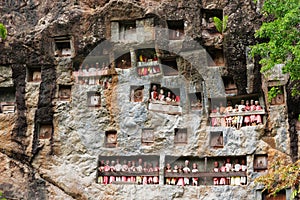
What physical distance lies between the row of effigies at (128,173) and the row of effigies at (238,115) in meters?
3.43

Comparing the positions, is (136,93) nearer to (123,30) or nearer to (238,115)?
(123,30)

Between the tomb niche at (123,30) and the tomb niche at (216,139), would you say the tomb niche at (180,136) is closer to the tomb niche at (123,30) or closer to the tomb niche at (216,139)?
the tomb niche at (216,139)

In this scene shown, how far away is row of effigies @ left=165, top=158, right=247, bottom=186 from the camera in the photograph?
62.0ft

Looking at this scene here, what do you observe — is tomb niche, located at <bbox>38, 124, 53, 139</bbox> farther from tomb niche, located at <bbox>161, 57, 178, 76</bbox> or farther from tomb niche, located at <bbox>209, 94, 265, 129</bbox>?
tomb niche, located at <bbox>209, 94, 265, 129</bbox>

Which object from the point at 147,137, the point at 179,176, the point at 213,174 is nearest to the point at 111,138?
the point at 147,137

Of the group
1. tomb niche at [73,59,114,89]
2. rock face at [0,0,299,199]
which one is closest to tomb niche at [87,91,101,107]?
rock face at [0,0,299,199]

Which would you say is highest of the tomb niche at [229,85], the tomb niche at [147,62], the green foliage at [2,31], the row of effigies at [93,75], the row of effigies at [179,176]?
the green foliage at [2,31]

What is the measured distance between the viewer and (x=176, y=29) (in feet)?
68.3

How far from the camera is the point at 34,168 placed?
20234 millimetres

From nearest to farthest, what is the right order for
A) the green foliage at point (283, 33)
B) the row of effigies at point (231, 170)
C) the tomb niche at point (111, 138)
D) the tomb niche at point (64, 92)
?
the green foliage at point (283, 33) → the row of effigies at point (231, 170) → the tomb niche at point (111, 138) → the tomb niche at point (64, 92)

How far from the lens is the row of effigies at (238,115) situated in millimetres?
19344

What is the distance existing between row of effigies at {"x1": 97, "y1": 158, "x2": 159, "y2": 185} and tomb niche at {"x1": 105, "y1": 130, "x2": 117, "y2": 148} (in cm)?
73

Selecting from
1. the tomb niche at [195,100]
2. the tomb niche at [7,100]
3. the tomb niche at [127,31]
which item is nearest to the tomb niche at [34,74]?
the tomb niche at [7,100]

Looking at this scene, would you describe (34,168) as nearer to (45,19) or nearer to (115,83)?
(115,83)
